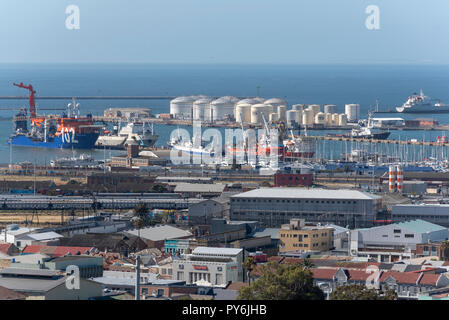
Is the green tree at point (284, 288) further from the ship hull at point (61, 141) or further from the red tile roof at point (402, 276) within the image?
the ship hull at point (61, 141)

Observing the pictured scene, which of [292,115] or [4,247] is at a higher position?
[292,115]

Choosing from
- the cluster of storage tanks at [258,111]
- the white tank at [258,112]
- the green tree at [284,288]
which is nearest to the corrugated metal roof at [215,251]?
the green tree at [284,288]

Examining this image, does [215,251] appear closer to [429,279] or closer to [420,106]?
[429,279]

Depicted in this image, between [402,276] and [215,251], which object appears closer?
[402,276]

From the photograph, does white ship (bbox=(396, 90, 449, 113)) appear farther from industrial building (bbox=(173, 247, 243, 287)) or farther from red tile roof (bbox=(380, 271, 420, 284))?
red tile roof (bbox=(380, 271, 420, 284))

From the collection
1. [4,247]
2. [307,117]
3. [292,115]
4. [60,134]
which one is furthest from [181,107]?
[4,247]
